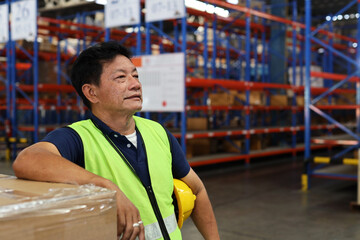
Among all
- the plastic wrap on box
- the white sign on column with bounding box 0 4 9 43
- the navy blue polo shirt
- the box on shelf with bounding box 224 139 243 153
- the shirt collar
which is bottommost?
the box on shelf with bounding box 224 139 243 153

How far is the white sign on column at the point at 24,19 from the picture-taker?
889 cm

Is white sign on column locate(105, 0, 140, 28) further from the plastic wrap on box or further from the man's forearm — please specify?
the plastic wrap on box

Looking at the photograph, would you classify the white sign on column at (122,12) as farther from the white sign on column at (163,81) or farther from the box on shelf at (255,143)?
the box on shelf at (255,143)

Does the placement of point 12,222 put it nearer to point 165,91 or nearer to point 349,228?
point 349,228

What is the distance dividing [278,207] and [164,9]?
3.55m

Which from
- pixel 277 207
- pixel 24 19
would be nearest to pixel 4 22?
pixel 24 19

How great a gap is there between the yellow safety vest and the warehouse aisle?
9.60 ft

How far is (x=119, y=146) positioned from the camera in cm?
180

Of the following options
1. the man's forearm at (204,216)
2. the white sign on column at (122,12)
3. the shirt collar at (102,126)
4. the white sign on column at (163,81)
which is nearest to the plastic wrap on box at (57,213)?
the shirt collar at (102,126)

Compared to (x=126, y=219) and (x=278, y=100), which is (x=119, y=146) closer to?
(x=126, y=219)

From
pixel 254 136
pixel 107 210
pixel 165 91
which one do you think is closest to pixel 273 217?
pixel 165 91

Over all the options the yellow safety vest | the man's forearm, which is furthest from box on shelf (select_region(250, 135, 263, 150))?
the yellow safety vest

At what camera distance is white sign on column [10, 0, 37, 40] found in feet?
29.2

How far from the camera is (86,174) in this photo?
58.1 inches
